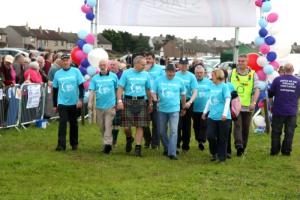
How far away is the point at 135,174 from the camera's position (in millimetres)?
8531

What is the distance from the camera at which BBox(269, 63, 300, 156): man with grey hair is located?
10.6 m

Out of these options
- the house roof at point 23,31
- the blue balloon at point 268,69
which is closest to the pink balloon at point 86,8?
the blue balloon at point 268,69

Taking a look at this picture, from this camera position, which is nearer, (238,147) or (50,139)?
(238,147)

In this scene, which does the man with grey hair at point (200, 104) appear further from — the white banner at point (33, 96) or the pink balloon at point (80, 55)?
the white banner at point (33, 96)

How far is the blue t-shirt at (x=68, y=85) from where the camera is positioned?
34.0ft

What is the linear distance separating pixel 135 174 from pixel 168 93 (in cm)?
200

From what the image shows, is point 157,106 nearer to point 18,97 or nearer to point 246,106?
point 246,106

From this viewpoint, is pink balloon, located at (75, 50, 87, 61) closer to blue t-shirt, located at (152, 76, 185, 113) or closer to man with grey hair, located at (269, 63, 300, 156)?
blue t-shirt, located at (152, 76, 185, 113)

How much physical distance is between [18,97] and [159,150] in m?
4.06

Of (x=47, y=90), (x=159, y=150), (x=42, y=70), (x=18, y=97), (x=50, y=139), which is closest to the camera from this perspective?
(x=159, y=150)

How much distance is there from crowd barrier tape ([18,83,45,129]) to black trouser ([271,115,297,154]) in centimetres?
618

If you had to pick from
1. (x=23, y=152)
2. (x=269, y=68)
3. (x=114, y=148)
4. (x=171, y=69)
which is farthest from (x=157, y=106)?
(x=269, y=68)

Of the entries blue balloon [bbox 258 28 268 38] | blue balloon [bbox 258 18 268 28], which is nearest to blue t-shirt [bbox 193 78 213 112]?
blue balloon [bbox 258 28 268 38]

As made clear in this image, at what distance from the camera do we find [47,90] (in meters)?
14.7
